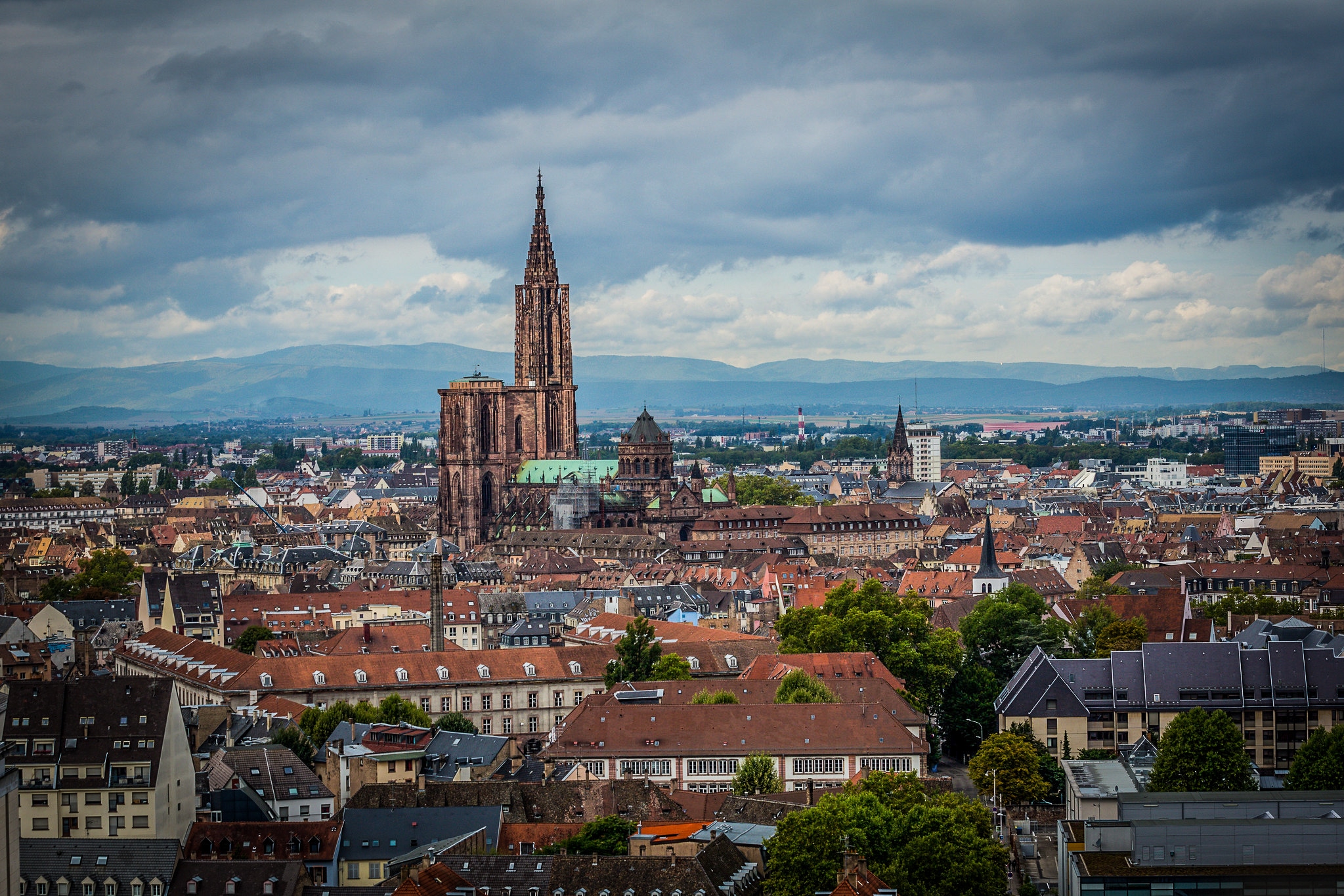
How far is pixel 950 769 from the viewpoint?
91562 millimetres

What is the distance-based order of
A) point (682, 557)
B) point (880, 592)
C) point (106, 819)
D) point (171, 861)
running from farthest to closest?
1. point (682, 557)
2. point (880, 592)
3. point (106, 819)
4. point (171, 861)

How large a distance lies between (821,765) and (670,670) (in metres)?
18.7

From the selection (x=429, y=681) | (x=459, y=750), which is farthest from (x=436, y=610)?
(x=459, y=750)

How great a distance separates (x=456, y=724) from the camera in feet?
309

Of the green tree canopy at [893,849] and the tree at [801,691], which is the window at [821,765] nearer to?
the tree at [801,691]

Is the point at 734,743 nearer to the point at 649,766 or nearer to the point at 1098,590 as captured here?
the point at 649,766

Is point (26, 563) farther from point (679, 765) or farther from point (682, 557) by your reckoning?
point (679, 765)

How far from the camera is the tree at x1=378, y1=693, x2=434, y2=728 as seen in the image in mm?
91625

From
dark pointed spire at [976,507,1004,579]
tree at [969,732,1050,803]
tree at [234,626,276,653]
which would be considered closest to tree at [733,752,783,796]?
tree at [969,732,1050,803]

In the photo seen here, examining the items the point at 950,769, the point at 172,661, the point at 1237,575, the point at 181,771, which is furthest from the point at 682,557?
the point at 181,771

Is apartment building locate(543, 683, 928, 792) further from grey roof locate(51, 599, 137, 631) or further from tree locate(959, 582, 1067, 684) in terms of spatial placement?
grey roof locate(51, 599, 137, 631)

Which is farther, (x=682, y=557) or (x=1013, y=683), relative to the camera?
(x=682, y=557)

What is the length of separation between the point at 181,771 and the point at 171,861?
941cm

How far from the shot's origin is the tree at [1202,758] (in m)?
73.1
